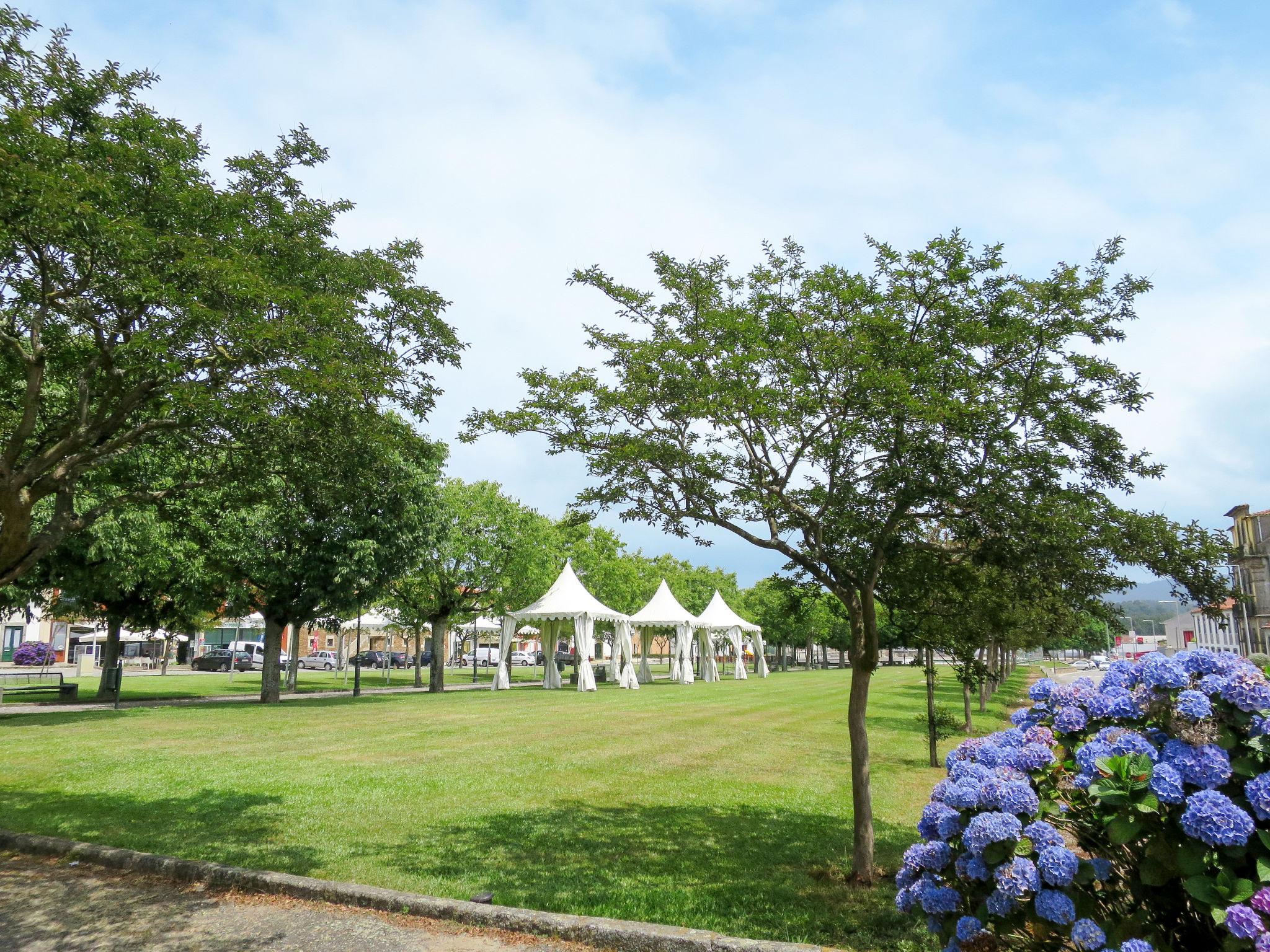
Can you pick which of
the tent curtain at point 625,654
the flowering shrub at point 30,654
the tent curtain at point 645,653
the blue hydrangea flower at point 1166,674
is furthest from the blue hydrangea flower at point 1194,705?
the flowering shrub at point 30,654

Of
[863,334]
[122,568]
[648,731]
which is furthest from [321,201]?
[122,568]

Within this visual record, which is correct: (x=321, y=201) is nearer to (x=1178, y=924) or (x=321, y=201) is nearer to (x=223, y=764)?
(x=223, y=764)

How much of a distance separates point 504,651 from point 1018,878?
3326cm

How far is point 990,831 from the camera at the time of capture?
2.96 meters

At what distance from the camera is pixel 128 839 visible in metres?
7.75

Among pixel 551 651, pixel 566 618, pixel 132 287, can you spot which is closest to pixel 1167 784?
pixel 132 287

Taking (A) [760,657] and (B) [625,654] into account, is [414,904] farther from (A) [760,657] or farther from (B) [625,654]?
(A) [760,657]

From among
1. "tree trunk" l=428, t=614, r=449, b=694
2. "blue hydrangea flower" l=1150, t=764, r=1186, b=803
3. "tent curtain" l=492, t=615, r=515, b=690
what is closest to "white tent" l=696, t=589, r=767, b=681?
"tent curtain" l=492, t=615, r=515, b=690

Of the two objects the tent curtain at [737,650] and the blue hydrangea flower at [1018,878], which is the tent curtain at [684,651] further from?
the blue hydrangea flower at [1018,878]

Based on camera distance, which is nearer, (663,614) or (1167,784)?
(1167,784)

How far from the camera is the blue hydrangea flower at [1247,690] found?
2881 millimetres

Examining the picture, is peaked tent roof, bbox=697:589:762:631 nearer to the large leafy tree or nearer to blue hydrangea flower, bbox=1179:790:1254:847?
the large leafy tree

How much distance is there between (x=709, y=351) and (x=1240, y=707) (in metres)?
5.14

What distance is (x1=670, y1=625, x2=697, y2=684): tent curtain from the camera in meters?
43.2
